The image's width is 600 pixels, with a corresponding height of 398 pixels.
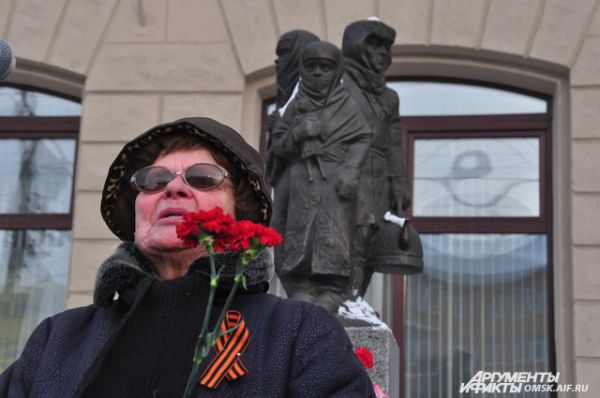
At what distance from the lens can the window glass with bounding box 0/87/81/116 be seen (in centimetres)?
1094

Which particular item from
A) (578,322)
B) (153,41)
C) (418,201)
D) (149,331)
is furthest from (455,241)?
(149,331)

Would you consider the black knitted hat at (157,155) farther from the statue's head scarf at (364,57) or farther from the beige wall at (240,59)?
the beige wall at (240,59)

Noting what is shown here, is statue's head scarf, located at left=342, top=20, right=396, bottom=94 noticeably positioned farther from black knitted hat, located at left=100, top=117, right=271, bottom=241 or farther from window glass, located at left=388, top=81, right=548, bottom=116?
black knitted hat, located at left=100, top=117, right=271, bottom=241

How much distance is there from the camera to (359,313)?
5.88 metres

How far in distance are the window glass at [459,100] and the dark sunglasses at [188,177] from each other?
7714 mm

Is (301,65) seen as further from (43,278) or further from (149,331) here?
(43,278)

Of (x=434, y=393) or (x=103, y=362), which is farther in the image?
(x=434, y=393)

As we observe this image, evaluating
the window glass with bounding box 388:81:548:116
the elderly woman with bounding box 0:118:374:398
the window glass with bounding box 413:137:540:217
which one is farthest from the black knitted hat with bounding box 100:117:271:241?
the window glass with bounding box 388:81:548:116

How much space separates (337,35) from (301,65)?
3.82 metres

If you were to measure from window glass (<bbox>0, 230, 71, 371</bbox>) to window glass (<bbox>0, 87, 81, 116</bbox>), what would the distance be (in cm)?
111

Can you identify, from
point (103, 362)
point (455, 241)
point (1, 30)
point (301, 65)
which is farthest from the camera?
point (1, 30)

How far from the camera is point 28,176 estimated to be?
10852 millimetres

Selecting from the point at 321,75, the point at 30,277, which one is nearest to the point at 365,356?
the point at 321,75

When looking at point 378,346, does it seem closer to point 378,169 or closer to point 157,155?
point 378,169
